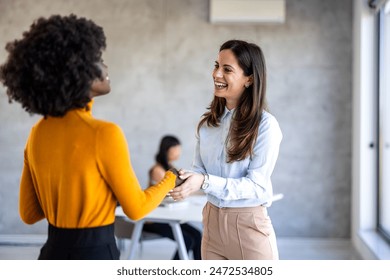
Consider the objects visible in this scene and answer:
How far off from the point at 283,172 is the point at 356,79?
3.55ft

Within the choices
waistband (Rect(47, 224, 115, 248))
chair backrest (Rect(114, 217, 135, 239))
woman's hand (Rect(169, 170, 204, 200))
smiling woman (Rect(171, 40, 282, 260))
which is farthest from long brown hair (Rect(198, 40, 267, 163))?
chair backrest (Rect(114, 217, 135, 239))

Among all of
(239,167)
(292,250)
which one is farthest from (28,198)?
(292,250)

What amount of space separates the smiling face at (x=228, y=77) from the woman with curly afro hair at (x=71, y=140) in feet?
1.42

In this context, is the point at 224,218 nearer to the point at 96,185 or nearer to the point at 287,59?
the point at 96,185

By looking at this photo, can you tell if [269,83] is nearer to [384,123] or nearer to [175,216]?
[384,123]

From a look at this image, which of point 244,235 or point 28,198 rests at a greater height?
point 28,198

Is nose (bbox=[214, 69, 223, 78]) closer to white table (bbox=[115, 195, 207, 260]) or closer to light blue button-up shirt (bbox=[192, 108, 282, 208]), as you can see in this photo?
light blue button-up shirt (bbox=[192, 108, 282, 208])

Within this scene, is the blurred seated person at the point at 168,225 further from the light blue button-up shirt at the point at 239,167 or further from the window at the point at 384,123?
the light blue button-up shirt at the point at 239,167

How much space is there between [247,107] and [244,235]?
40cm

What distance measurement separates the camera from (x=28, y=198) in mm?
1422

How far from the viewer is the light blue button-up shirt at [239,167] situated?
1625 mm

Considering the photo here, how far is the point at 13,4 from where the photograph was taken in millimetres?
5172

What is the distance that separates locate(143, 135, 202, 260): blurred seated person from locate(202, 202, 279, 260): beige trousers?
7.27ft
